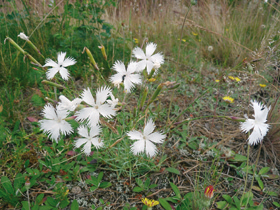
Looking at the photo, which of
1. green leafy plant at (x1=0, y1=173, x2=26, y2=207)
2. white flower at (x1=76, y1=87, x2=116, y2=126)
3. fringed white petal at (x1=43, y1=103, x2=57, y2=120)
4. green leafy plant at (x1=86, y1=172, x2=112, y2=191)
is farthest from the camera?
green leafy plant at (x1=86, y1=172, x2=112, y2=191)

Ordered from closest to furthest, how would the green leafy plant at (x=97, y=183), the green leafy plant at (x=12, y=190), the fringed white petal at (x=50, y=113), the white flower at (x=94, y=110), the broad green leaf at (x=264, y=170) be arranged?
the white flower at (x=94, y=110) < the fringed white petal at (x=50, y=113) < the green leafy plant at (x=12, y=190) < the green leafy plant at (x=97, y=183) < the broad green leaf at (x=264, y=170)

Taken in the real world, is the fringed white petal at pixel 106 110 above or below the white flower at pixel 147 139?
above

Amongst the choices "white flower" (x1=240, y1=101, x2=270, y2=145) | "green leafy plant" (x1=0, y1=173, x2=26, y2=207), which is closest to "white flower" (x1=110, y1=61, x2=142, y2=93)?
"white flower" (x1=240, y1=101, x2=270, y2=145)

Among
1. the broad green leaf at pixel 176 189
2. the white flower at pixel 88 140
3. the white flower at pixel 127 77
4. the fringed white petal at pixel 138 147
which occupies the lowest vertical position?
the broad green leaf at pixel 176 189

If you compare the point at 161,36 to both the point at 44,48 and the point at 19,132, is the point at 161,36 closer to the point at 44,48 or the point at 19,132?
the point at 44,48

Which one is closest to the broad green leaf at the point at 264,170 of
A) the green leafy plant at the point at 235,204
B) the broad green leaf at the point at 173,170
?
the green leafy plant at the point at 235,204

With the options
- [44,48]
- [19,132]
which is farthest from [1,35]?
[19,132]

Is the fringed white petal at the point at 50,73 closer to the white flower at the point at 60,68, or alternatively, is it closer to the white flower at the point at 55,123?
the white flower at the point at 60,68

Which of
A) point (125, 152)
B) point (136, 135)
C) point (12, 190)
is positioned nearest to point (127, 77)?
point (136, 135)

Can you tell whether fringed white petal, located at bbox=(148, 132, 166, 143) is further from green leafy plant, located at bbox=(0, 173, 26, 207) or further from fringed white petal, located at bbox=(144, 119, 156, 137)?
green leafy plant, located at bbox=(0, 173, 26, 207)

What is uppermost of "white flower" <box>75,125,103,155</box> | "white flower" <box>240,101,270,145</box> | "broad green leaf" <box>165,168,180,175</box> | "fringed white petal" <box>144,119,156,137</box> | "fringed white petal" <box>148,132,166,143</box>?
"white flower" <box>240,101,270,145</box>
